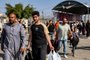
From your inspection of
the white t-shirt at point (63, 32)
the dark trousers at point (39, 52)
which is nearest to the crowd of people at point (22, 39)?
the dark trousers at point (39, 52)

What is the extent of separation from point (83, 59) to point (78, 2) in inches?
827

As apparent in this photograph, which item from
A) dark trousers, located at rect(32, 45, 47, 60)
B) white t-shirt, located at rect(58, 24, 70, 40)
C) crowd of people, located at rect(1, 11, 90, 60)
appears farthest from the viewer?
white t-shirt, located at rect(58, 24, 70, 40)

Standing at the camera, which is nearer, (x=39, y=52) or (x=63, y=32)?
(x=39, y=52)

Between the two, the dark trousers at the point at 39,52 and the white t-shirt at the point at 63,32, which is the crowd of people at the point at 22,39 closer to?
the dark trousers at the point at 39,52

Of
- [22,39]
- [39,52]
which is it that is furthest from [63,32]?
[22,39]

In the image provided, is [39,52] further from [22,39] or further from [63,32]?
[63,32]

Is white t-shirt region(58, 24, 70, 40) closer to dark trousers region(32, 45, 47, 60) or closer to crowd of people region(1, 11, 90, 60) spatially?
crowd of people region(1, 11, 90, 60)

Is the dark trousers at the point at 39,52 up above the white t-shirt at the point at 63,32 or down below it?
above

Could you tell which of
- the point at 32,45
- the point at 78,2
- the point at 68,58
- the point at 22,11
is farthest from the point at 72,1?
the point at 22,11

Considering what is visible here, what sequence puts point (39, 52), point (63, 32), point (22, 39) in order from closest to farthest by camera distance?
point (22, 39)
point (39, 52)
point (63, 32)

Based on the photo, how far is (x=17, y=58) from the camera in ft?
29.1

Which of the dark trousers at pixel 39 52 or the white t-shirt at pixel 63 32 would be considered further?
the white t-shirt at pixel 63 32

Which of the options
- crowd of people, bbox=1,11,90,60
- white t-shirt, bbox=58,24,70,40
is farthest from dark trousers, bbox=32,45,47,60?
white t-shirt, bbox=58,24,70,40

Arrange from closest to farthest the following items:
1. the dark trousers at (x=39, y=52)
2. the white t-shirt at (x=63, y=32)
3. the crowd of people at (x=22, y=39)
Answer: the crowd of people at (x=22, y=39), the dark trousers at (x=39, y=52), the white t-shirt at (x=63, y=32)
